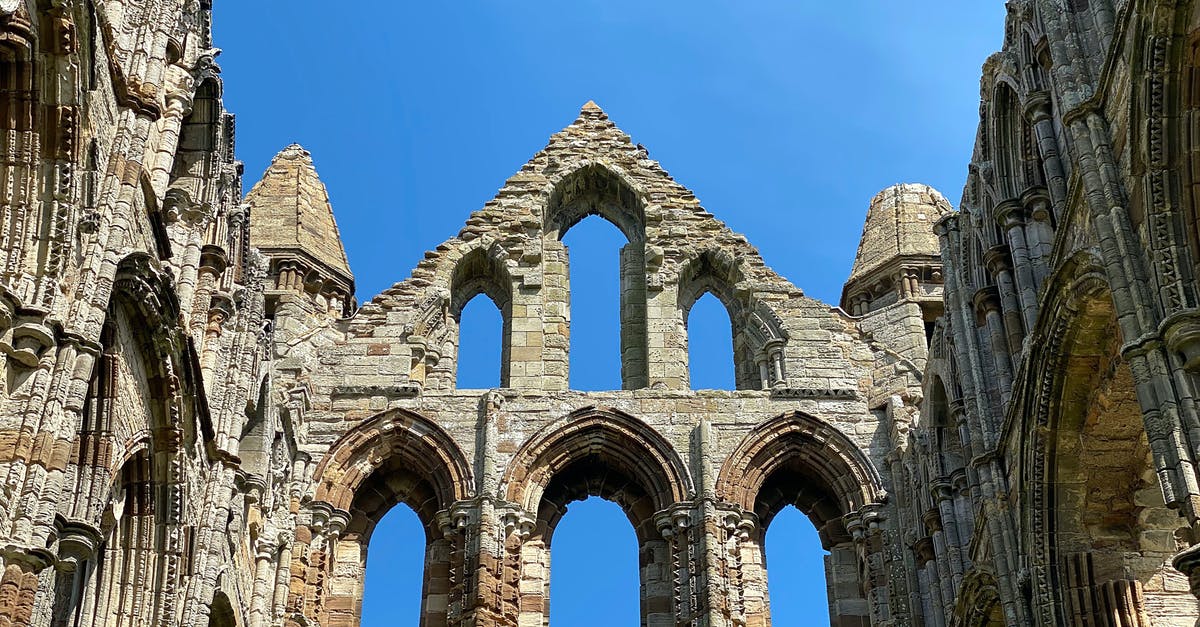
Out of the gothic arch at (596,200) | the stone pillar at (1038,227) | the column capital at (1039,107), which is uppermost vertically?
the gothic arch at (596,200)

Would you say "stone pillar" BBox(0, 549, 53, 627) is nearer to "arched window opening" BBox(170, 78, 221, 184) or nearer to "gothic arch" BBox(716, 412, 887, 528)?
"arched window opening" BBox(170, 78, 221, 184)

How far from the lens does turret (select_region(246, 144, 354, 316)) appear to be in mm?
29047

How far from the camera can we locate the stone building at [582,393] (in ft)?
46.1

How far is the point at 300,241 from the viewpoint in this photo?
29438 mm

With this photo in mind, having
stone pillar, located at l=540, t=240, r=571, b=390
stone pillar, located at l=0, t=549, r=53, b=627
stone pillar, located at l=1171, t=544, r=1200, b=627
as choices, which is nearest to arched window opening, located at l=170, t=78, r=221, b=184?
stone pillar, located at l=540, t=240, r=571, b=390

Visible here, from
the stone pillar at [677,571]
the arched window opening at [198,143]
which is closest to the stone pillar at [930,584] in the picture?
the stone pillar at [677,571]

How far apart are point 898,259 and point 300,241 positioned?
1010cm

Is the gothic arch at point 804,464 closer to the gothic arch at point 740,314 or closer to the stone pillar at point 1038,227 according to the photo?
the gothic arch at point 740,314

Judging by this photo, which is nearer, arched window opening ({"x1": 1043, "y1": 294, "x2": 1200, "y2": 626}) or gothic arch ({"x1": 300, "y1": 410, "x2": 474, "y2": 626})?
arched window opening ({"x1": 1043, "y1": 294, "x2": 1200, "y2": 626})

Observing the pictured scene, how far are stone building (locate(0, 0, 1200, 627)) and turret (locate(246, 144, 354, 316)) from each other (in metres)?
0.12

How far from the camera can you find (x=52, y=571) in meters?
13.4

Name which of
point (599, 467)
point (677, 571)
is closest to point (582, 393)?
point (599, 467)

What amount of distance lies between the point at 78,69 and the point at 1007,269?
9.72m

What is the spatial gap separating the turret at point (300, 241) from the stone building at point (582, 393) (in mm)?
119
